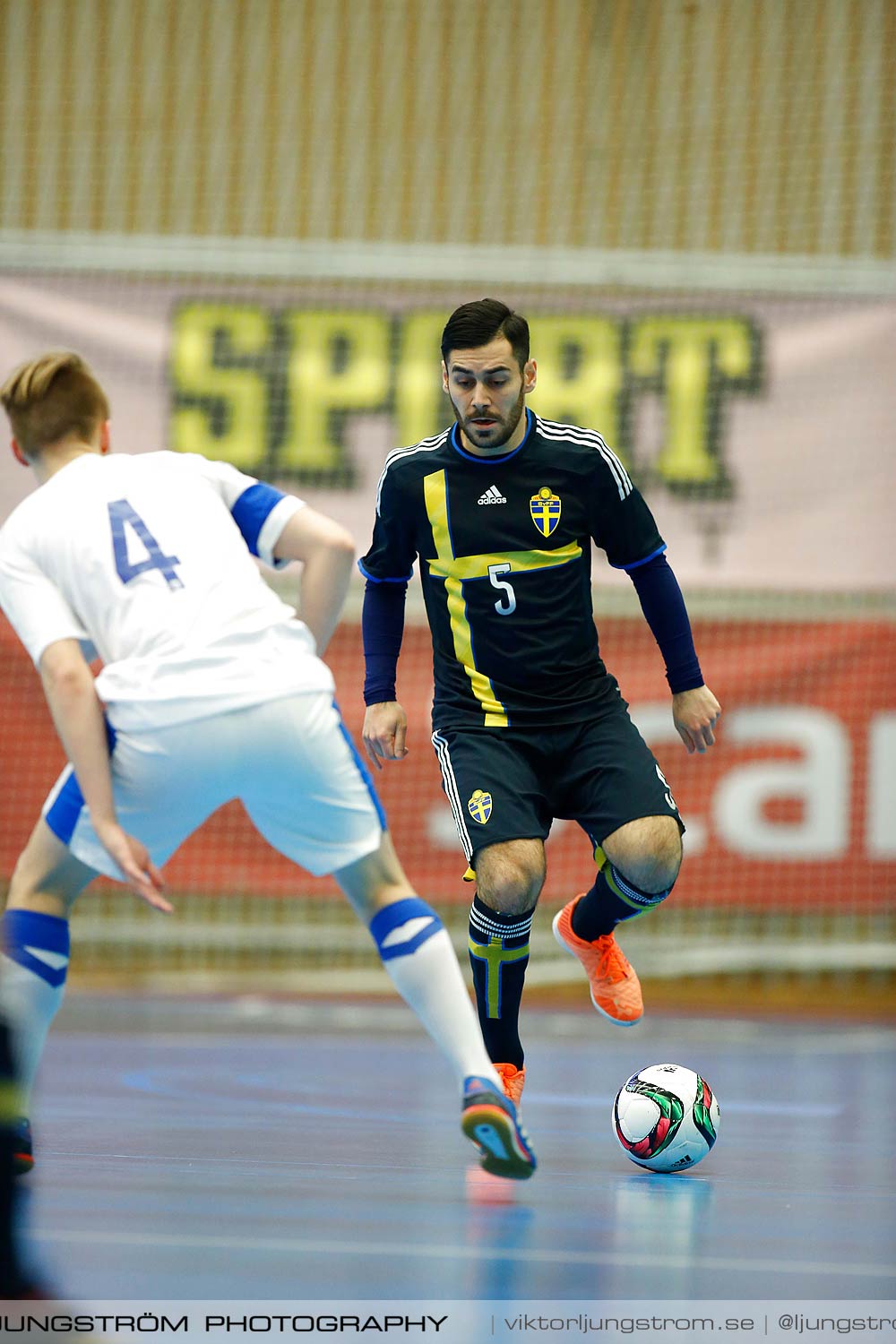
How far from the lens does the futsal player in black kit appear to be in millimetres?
4352

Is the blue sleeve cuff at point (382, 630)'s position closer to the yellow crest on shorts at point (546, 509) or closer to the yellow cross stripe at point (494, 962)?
the yellow crest on shorts at point (546, 509)

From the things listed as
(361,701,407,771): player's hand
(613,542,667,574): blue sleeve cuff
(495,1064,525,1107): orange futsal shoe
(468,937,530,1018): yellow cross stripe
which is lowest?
(495,1064,525,1107): orange futsal shoe

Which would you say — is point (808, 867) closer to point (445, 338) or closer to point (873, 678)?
point (873, 678)

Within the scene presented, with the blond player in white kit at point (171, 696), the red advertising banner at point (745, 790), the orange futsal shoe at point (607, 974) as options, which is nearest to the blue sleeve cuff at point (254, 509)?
the blond player in white kit at point (171, 696)

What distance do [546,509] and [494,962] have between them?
122 cm

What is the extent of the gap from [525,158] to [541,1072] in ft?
20.8

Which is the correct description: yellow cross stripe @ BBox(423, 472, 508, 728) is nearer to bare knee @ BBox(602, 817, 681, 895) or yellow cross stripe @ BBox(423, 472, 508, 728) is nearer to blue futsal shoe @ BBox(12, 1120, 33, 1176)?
bare knee @ BBox(602, 817, 681, 895)

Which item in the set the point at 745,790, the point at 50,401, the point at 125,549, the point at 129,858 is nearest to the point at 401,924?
the point at 129,858

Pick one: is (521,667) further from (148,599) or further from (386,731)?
(148,599)

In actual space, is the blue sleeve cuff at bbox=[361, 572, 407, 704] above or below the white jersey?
below

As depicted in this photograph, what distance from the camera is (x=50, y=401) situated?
342 centimetres

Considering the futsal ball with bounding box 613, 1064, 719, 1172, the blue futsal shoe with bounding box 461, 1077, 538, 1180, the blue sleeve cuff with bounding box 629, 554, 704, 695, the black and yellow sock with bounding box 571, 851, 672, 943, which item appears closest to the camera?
the blue futsal shoe with bounding box 461, 1077, 538, 1180

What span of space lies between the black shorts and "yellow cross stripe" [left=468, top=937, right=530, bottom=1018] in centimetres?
25

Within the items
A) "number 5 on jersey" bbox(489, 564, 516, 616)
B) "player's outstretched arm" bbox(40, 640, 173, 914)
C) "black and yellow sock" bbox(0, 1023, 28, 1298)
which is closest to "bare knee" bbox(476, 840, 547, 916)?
"number 5 on jersey" bbox(489, 564, 516, 616)
